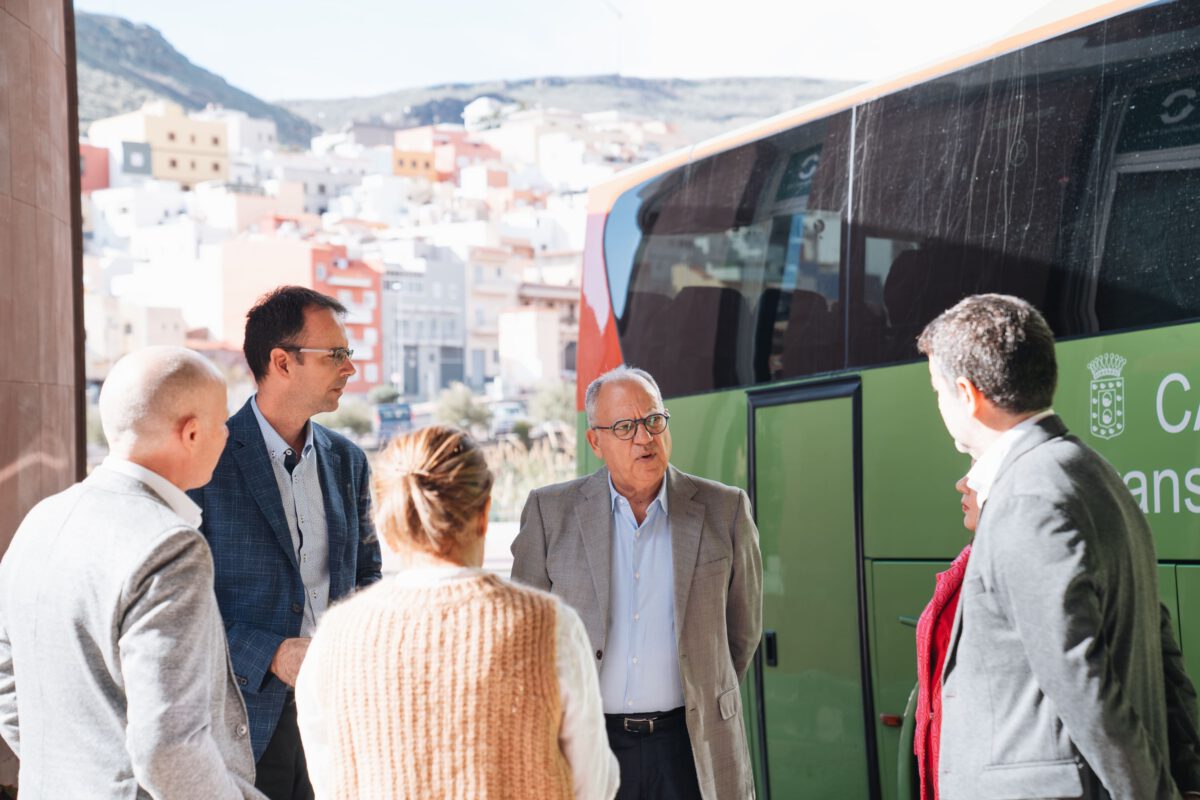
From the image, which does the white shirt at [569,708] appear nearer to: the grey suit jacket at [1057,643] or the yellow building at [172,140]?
the grey suit jacket at [1057,643]

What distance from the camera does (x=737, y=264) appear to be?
592cm

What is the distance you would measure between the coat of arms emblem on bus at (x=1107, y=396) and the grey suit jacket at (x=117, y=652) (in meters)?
2.62

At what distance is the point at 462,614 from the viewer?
7.47 ft

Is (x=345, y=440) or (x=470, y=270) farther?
(x=470, y=270)

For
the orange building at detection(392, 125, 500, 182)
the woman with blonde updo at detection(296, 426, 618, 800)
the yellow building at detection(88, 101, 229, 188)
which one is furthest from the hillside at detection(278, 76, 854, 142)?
the woman with blonde updo at detection(296, 426, 618, 800)

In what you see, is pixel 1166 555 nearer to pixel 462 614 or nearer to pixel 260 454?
pixel 462 614

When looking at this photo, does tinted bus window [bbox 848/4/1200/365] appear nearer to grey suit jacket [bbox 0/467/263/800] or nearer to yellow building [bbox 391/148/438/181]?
grey suit jacket [bbox 0/467/263/800]

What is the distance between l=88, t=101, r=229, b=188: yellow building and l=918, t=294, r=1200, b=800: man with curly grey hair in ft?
444

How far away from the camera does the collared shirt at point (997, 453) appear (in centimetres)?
269

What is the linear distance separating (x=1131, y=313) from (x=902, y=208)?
1210 mm

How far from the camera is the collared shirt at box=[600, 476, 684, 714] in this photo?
3727 mm

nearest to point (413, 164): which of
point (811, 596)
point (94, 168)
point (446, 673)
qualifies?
point (94, 168)

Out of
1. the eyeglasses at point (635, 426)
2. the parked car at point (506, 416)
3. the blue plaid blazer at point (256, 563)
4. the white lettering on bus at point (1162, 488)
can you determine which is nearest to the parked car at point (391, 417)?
the parked car at point (506, 416)

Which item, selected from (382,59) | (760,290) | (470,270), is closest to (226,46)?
(382,59)
